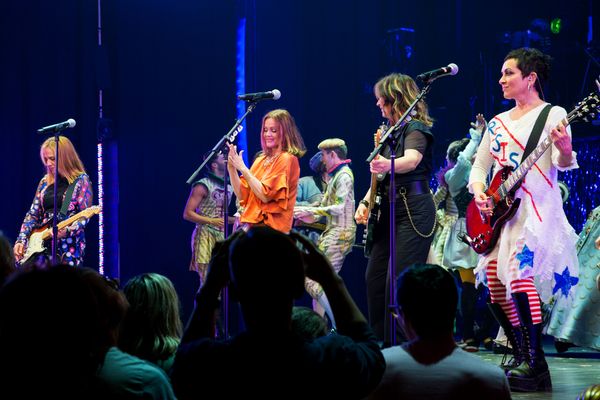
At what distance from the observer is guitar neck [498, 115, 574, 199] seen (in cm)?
316

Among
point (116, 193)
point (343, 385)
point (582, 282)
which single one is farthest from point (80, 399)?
point (116, 193)

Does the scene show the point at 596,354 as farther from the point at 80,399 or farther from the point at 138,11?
the point at 138,11

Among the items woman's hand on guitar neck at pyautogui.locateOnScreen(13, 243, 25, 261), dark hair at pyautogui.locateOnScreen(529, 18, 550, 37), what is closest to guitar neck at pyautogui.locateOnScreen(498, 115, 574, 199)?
dark hair at pyautogui.locateOnScreen(529, 18, 550, 37)

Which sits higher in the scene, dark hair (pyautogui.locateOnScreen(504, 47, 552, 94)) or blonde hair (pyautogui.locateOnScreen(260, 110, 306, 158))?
dark hair (pyautogui.locateOnScreen(504, 47, 552, 94))

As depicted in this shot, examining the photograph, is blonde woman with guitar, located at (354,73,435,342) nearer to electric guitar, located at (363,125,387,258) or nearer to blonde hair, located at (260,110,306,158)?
electric guitar, located at (363,125,387,258)

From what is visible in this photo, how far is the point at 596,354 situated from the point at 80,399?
4947mm

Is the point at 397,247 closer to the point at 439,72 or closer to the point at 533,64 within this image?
the point at 439,72

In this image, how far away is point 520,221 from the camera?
10.7 ft

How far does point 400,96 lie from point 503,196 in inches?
34.1

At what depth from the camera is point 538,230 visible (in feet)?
10.5

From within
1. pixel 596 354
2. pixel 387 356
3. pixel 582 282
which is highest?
pixel 387 356

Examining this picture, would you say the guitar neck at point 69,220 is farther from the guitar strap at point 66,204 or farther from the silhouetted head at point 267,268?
the silhouetted head at point 267,268

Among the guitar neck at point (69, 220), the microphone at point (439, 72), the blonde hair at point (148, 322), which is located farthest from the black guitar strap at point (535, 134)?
the guitar neck at point (69, 220)

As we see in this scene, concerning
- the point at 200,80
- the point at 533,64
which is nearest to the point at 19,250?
the point at 200,80
